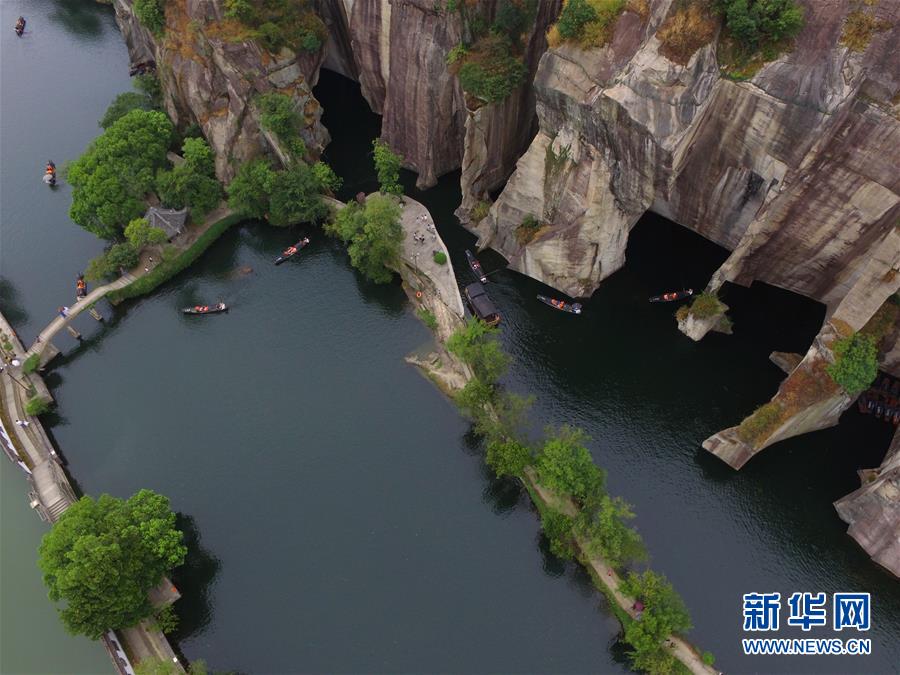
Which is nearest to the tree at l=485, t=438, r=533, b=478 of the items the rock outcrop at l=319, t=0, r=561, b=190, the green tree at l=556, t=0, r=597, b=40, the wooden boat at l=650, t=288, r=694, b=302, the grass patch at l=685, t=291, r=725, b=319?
the grass patch at l=685, t=291, r=725, b=319

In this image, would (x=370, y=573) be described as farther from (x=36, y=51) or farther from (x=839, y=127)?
(x=36, y=51)

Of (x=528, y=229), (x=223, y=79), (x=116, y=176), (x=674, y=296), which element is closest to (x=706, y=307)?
(x=674, y=296)

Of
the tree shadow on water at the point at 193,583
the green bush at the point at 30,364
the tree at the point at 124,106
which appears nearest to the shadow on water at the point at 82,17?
the tree at the point at 124,106

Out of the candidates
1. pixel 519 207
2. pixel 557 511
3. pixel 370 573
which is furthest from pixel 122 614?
pixel 519 207

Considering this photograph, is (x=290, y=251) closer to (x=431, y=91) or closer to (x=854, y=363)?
(x=431, y=91)

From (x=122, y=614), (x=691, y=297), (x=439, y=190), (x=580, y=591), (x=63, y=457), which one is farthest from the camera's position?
(x=439, y=190)

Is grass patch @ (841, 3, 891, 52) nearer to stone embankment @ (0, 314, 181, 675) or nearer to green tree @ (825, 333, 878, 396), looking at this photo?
green tree @ (825, 333, 878, 396)
